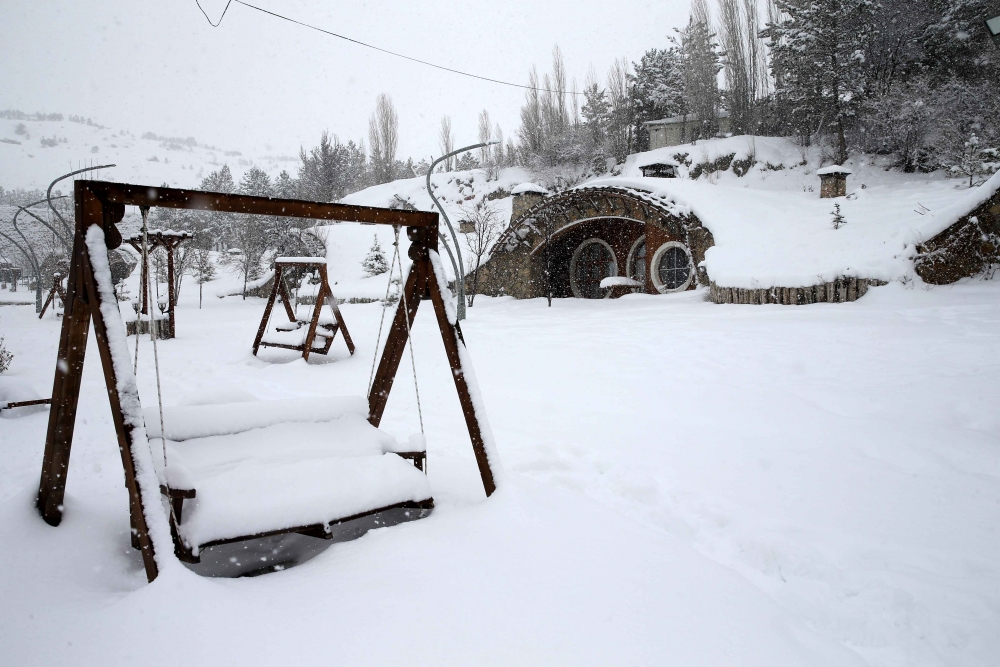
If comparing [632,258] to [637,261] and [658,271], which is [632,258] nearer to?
[637,261]

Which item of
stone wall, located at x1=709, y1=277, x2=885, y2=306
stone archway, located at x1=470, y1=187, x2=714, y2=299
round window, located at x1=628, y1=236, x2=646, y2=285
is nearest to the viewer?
stone wall, located at x1=709, y1=277, x2=885, y2=306

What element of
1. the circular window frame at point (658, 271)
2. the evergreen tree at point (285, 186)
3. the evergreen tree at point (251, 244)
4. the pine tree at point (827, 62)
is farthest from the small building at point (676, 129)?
the evergreen tree at point (285, 186)

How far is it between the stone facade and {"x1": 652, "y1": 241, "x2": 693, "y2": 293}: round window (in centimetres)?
603

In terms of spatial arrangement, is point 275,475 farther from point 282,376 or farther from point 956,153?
point 956,153

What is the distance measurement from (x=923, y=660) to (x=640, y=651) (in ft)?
3.33

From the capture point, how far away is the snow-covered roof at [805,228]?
962 cm

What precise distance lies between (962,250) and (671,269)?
7100 millimetres

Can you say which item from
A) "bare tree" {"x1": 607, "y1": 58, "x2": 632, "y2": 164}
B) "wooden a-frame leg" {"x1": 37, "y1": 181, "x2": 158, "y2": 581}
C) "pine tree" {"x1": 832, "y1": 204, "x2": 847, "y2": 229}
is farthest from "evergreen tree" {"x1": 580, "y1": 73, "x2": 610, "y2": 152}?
"wooden a-frame leg" {"x1": 37, "y1": 181, "x2": 158, "y2": 581}

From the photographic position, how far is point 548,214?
52.3ft

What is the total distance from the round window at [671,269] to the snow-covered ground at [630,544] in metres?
9.82

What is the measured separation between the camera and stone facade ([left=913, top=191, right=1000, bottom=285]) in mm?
9258

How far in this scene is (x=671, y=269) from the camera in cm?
1577

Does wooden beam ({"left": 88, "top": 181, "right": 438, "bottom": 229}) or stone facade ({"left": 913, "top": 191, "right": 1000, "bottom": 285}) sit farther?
stone facade ({"left": 913, "top": 191, "right": 1000, "bottom": 285})

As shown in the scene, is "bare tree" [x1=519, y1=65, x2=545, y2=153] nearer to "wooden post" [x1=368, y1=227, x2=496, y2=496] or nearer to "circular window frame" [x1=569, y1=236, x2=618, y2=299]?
"circular window frame" [x1=569, y1=236, x2=618, y2=299]
